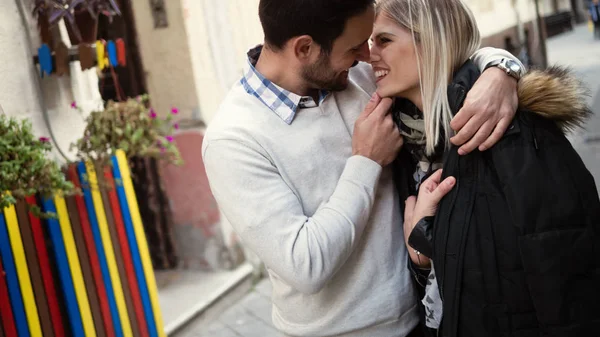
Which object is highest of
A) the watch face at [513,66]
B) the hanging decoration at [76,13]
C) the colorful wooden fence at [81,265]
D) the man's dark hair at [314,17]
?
the hanging decoration at [76,13]

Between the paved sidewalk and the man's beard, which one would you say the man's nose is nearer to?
the man's beard

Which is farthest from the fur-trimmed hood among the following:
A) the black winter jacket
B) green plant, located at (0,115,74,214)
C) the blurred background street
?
the blurred background street

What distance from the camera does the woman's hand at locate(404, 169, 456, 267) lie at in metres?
1.81

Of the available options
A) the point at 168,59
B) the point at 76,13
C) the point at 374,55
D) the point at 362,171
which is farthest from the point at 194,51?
the point at 362,171

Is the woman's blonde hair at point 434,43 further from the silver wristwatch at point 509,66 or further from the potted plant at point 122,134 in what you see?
the potted plant at point 122,134

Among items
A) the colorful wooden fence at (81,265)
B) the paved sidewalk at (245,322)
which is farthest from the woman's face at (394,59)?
the paved sidewalk at (245,322)

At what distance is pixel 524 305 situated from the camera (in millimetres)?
1737

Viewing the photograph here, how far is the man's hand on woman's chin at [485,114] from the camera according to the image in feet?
5.62

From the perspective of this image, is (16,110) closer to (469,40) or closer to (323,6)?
(323,6)

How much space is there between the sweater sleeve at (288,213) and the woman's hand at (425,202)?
5.7 inches

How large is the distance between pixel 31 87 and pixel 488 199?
246 cm

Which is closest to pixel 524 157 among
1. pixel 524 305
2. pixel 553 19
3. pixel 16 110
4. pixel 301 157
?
pixel 524 305

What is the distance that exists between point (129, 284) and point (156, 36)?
2135mm

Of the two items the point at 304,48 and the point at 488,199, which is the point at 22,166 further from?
the point at 488,199
